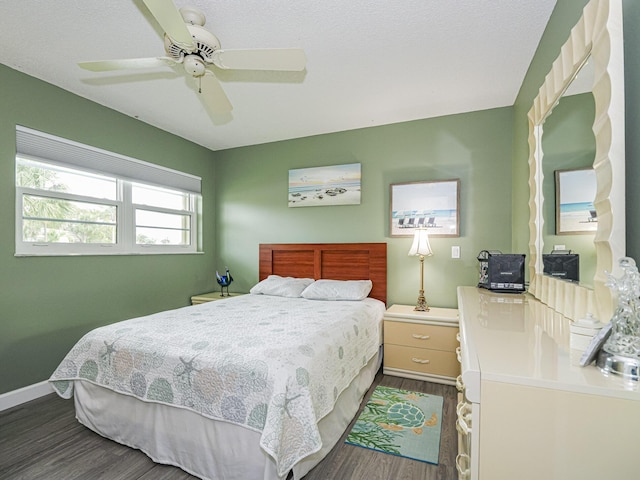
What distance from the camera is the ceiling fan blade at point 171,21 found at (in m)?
1.29

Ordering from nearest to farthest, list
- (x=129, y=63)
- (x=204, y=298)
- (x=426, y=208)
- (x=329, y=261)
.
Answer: (x=129, y=63), (x=426, y=208), (x=329, y=261), (x=204, y=298)

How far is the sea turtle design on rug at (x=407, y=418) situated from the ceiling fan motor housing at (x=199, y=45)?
8.24 feet

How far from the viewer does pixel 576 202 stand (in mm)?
1320

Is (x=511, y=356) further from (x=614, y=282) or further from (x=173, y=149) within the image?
(x=173, y=149)

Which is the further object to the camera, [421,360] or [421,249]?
[421,249]

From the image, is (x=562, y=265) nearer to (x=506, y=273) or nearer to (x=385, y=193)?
(x=506, y=273)

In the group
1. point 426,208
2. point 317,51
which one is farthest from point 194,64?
point 426,208

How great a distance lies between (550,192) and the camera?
5.55 ft

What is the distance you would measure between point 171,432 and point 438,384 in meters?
2.13

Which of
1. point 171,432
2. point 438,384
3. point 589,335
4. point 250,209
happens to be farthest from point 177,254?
point 589,335

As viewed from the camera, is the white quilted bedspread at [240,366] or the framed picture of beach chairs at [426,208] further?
the framed picture of beach chairs at [426,208]

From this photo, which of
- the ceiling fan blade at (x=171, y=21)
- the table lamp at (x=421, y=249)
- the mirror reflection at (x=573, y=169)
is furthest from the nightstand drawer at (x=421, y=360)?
the ceiling fan blade at (x=171, y=21)

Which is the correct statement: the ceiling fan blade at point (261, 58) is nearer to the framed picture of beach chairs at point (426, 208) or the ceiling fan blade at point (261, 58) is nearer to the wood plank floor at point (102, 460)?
the framed picture of beach chairs at point (426, 208)

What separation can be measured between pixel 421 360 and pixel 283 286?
1.55 meters
